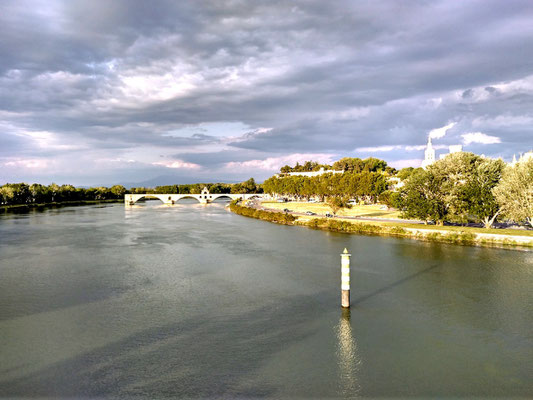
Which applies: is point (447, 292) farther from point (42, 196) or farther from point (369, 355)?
point (42, 196)

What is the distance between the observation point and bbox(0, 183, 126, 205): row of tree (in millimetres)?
118450

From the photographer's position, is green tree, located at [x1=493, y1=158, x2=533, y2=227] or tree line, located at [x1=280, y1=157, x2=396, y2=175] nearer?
green tree, located at [x1=493, y1=158, x2=533, y2=227]

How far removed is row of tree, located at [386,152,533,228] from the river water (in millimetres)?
10288

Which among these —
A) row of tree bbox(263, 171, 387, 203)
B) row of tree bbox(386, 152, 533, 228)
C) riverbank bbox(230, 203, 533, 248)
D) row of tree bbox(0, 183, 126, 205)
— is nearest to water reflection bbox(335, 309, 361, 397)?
riverbank bbox(230, 203, 533, 248)

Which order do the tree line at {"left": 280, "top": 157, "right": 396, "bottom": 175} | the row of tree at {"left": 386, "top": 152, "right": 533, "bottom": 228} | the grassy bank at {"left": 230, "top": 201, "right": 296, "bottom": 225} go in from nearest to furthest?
the row of tree at {"left": 386, "top": 152, "right": 533, "bottom": 228} → the grassy bank at {"left": 230, "top": 201, "right": 296, "bottom": 225} → the tree line at {"left": 280, "top": 157, "right": 396, "bottom": 175}

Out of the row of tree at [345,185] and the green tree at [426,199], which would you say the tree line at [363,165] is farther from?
the green tree at [426,199]

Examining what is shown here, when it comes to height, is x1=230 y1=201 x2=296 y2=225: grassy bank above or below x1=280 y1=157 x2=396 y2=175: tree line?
below

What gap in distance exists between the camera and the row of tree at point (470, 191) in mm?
41906

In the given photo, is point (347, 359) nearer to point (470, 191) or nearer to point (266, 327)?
point (266, 327)

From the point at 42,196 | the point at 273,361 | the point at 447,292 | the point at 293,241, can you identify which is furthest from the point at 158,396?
the point at 42,196

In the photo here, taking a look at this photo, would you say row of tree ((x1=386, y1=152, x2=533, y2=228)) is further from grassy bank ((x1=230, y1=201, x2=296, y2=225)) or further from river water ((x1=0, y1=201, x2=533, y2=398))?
grassy bank ((x1=230, y1=201, x2=296, y2=225))

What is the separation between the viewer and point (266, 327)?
18125 mm

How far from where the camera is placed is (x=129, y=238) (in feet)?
173

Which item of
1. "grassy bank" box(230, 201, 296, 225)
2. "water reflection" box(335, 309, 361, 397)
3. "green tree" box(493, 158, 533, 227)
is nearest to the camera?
"water reflection" box(335, 309, 361, 397)
